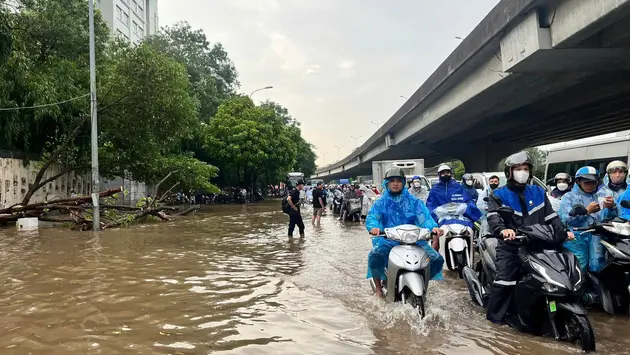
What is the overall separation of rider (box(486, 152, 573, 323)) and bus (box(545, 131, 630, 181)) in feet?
40.7

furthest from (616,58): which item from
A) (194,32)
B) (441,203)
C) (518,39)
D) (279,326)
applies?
(194,32)

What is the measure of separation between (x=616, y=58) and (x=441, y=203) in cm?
786

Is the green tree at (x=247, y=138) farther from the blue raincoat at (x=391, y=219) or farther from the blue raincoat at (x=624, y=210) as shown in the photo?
the blue raincoat at (x=624, y=210)

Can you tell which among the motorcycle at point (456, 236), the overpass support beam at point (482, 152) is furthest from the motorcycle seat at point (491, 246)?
the overpass support beam at point (482, 152)

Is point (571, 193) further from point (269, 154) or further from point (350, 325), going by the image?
point (269, 154)

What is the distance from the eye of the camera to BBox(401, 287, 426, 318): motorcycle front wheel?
473 centimetres

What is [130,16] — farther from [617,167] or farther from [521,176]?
[521,176]

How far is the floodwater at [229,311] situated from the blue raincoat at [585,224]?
2.01 feet

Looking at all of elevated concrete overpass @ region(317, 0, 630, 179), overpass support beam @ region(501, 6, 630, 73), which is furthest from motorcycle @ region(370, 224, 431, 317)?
overpass support beam @ region(501, 6, 630, 73)

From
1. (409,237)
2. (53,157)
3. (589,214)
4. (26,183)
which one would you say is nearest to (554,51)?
(589,214)

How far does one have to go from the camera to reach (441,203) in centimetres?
763

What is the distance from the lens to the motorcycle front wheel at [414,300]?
4.73 metres

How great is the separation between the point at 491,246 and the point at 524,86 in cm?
1274

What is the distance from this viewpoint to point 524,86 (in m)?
16.2
